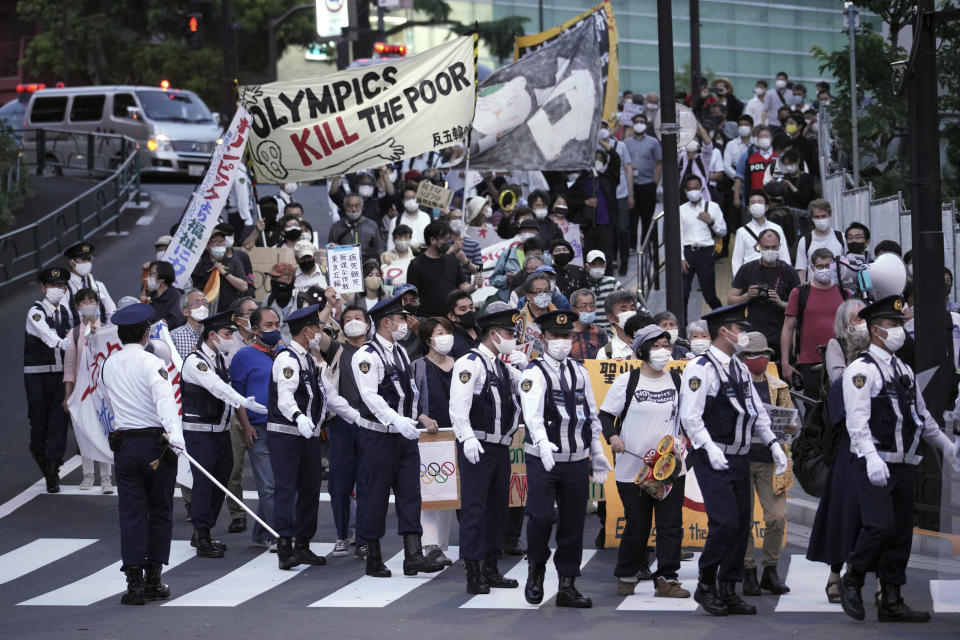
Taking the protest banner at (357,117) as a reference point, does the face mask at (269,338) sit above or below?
below

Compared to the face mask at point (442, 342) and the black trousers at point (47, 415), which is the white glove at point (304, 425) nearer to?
the face mask at point (442, 342)

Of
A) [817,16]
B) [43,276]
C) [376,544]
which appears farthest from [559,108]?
[817,16]

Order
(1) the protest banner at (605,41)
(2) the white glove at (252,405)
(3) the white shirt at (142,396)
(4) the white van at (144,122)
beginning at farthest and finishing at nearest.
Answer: (4) the white van at (144,122), (1) the protest banner at (605,41), (2) the white glove at (252,405), (3) the white shirt at (142,396)

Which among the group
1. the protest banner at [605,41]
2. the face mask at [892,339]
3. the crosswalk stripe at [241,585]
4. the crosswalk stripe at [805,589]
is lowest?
the crosswalk stripe at [805,589]

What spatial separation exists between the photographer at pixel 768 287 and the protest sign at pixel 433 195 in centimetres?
479

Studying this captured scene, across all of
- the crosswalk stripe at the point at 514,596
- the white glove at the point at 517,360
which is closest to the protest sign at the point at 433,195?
the white glove at the point at 517,360

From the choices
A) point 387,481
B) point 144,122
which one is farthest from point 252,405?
point 144,122

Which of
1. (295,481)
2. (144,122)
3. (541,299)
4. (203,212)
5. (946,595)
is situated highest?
(144,122)

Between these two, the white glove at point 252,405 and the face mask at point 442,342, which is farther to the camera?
the white glove at point 252,405

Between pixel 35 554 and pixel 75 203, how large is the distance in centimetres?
A: 1527

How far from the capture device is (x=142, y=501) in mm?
11133

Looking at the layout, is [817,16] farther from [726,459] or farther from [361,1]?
[726,459]

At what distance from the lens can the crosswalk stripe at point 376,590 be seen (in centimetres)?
1096

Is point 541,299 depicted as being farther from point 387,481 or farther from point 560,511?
point 560,511
